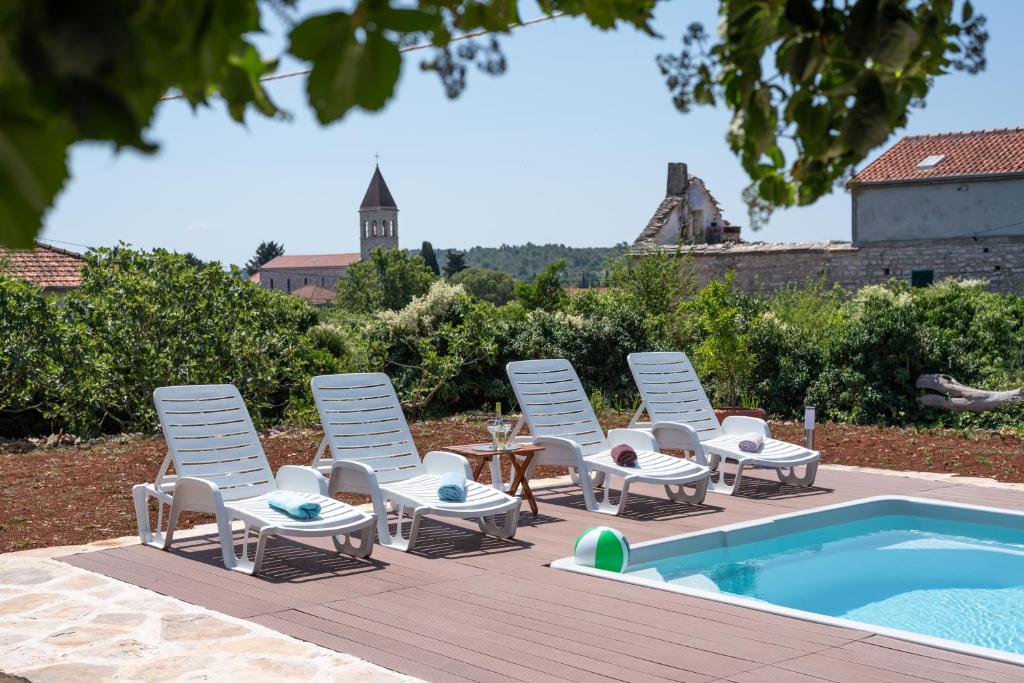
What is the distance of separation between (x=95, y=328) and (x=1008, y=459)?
9.47 metres

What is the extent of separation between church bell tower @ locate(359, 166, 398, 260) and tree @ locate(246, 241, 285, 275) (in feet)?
103

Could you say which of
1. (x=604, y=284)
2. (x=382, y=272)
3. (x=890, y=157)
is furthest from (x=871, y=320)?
(x=382, y=272)

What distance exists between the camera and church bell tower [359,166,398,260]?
366 feet

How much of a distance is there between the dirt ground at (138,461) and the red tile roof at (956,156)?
15.1m

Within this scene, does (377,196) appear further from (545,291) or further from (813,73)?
(813,73)

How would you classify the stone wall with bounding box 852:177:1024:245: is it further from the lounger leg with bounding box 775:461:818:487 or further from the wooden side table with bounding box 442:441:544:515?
the wooden side table with bounding box 442:441:544:515

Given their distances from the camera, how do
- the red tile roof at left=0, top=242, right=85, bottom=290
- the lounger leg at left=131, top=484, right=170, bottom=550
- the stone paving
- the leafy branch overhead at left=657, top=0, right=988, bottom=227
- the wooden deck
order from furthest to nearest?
the red tile roof at left=0, top=242, right=85, bottom=290 < the lounger leg at left=131, top=484, right=170, bottom=550 < the wooden deck < the stone paving < the leafy branch overhead at left=657, top=0, right=988, bottom=227

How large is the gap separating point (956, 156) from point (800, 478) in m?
20.6

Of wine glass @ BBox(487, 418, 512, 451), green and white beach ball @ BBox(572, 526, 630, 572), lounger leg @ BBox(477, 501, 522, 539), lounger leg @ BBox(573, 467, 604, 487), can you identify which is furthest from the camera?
lounger leg @ BBox(573, 467, 604, 487)

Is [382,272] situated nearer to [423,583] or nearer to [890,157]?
[890,157]

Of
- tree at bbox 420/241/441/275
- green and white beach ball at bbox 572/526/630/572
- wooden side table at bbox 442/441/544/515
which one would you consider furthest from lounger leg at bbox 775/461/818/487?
tree at bbox 420/241/441/275

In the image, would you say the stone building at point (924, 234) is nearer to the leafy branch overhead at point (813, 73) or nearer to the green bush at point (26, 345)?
the green bush at point (26, 345)

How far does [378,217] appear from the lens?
112562 millimetres

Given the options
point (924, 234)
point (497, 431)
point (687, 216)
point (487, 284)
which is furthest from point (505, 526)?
point (487, 284)
